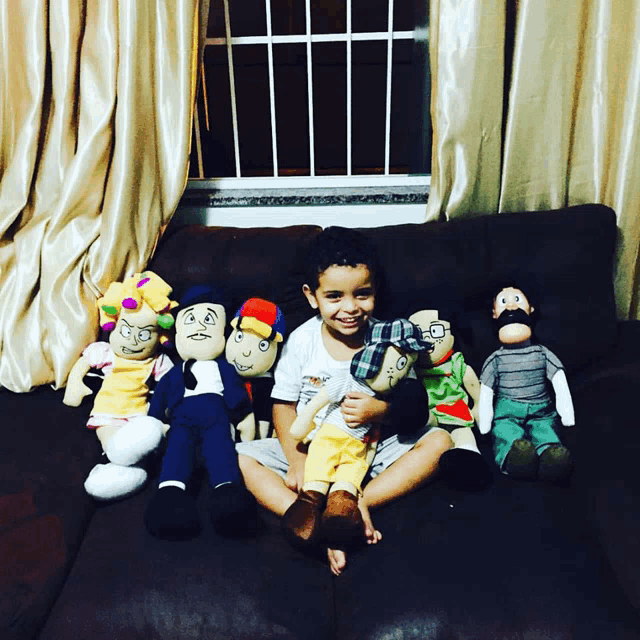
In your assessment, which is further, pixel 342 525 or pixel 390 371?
pixel 390 371

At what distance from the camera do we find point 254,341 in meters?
1.50

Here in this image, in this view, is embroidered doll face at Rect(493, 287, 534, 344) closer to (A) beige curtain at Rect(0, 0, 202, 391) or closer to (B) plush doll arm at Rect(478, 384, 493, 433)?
(B) plush doll arm at Rect(478, 384, 493, 433)

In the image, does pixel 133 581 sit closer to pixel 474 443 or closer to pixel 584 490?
pixel 474 443

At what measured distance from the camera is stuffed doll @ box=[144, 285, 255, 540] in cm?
136

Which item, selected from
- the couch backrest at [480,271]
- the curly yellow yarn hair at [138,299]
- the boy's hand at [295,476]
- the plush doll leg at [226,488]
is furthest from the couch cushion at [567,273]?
the curly yellow yarn hair at [138,299]

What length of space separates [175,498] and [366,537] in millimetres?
393

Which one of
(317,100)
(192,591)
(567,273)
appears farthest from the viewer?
(317,100)

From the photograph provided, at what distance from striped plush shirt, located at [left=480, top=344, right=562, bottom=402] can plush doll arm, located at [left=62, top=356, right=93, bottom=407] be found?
3.28ft

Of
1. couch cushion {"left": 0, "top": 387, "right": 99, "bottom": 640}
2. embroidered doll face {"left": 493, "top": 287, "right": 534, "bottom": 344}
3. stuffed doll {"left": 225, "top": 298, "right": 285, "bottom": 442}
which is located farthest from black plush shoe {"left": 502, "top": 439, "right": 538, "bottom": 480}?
couch cushion {"left": 0, "top": 387, "right": 99, "bottom": 640}

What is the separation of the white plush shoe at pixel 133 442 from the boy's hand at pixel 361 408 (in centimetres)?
43

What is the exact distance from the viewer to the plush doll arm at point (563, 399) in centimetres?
149

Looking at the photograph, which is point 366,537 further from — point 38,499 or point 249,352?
point 38,499

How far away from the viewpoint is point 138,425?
1.43 metres

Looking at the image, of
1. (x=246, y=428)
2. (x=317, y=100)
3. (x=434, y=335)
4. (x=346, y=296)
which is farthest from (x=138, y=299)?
(x=317, y=100)
